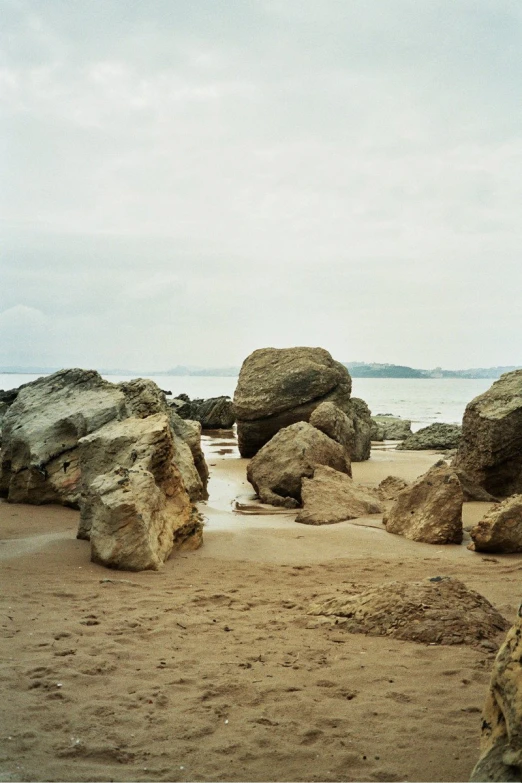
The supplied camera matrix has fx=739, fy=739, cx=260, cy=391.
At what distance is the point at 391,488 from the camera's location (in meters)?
11.0

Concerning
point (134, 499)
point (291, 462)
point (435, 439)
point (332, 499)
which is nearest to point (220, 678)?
point (134, 499)

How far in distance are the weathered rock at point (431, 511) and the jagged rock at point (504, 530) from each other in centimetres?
57

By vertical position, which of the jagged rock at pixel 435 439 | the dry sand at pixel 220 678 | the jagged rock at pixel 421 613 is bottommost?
the dry sand at pixel 220 678

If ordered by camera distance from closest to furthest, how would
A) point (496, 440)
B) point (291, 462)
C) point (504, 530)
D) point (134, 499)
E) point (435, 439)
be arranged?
point (134, 499) → point (504, 530) → point (496, 440) → point (291, 462) → point (435, 439)

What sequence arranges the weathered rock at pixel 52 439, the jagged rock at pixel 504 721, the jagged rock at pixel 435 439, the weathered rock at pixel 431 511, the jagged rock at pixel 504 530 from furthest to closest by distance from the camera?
the jagged rock at pixel 435 439, the weathered rock at pixel 52 439, the weathered rock at pixel 431 511, the jagged rock at pixel 504 530, the jagged rock at pixel 504 721

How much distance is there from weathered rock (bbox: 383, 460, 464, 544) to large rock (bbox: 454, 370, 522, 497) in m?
2.02

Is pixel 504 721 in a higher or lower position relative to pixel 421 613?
higher

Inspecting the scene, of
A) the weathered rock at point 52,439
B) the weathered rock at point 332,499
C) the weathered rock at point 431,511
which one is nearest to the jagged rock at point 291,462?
the weathered rock at point 332,499

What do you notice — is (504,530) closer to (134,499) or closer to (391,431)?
(134,499)

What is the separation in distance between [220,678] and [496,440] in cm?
721

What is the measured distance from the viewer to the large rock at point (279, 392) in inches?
623

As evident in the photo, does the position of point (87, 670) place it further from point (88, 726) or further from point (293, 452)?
point (293, 452)

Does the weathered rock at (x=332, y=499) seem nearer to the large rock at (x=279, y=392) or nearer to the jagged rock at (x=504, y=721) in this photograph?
the large rock at (x=279, y=392)

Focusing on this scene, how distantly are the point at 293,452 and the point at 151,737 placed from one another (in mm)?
7726
